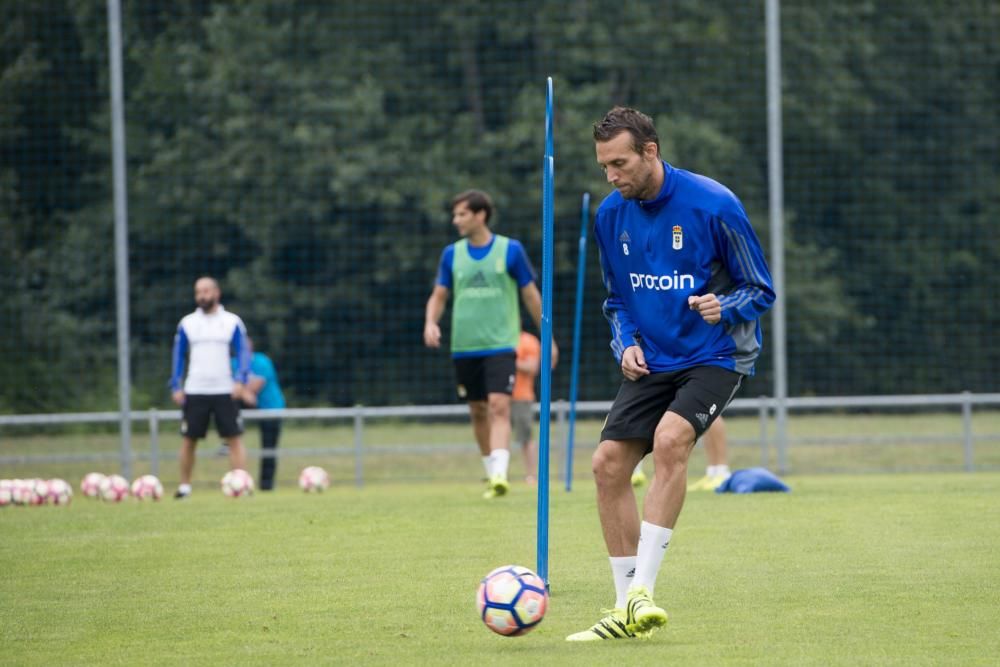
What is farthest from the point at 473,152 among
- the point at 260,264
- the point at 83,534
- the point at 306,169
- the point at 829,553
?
the point at 829,553

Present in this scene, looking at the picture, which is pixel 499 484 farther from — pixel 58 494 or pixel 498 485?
pixel 58 494

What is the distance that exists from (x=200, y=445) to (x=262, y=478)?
661 cm

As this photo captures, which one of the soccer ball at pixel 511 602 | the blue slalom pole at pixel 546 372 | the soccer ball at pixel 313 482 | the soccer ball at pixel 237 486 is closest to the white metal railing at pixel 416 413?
the soccer ball at pixel 313 482

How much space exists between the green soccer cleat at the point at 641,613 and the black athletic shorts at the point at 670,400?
610 mm

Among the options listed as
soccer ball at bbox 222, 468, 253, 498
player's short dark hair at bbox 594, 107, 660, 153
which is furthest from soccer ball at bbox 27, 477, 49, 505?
player's short dark hair at bbox 594, 107, 660, 153

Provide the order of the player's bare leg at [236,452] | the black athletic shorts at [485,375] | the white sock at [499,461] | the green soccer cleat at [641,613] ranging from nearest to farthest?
1. the green soccer cleat at [641,613]
2. the white sock at [499,461]
3. the black athletic shorts at [485,375]
4. the player's bare leg at [236,452]

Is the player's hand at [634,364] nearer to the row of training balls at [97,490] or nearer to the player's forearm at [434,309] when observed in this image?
the player's forearm at [434,309]

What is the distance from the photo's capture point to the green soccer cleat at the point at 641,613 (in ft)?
19.4

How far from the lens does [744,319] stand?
6270 millimetres

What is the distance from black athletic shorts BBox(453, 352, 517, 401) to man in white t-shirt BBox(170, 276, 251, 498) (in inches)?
123

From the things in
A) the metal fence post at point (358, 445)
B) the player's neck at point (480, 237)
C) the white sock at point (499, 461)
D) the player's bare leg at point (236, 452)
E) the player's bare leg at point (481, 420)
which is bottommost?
the metal fence post at point (358, 445)

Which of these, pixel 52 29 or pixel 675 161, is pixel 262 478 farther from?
pixel 675 161

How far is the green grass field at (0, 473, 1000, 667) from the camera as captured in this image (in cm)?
594

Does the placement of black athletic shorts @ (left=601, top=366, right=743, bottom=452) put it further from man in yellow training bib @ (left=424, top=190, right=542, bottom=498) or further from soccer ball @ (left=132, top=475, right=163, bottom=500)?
soccer ball @ (left=132, top=475, right=163, bottom=500)
